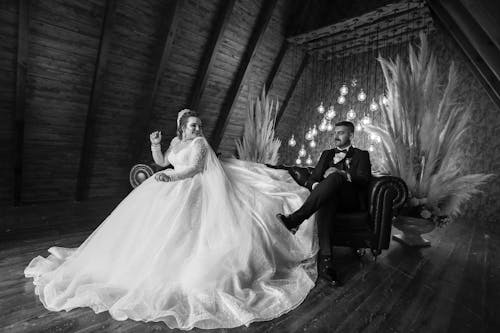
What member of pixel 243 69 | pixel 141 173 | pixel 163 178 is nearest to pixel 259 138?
pixel 243 69

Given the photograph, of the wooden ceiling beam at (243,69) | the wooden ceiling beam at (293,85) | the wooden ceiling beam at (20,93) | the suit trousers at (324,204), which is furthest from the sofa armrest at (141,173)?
the wooden ceiling beam at (293,85)

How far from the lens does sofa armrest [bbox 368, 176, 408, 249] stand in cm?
214

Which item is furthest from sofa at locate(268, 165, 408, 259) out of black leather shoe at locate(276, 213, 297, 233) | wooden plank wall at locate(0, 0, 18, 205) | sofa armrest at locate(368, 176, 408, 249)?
wooden plank wall at locate(0, 0, 18, 205)

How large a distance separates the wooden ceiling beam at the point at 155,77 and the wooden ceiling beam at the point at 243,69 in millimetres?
1370

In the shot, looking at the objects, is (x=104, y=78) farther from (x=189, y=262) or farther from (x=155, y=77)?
(x=189, y=262)

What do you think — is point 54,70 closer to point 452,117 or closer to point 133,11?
point 133,11

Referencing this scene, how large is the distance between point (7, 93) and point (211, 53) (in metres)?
2.49

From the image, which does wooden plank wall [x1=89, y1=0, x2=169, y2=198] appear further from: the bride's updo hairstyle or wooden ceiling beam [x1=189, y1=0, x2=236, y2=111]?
the bride's updo hairstyle

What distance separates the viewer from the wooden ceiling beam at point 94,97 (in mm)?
3163

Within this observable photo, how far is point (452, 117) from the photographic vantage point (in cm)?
262

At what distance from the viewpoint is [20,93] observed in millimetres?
3172

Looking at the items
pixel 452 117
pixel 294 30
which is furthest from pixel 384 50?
pixel 452 117

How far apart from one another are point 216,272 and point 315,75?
17.7ft

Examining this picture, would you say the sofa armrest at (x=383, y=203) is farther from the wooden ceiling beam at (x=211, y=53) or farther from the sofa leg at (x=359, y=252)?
the wooden ceiling beam at (x=211, y=53)
